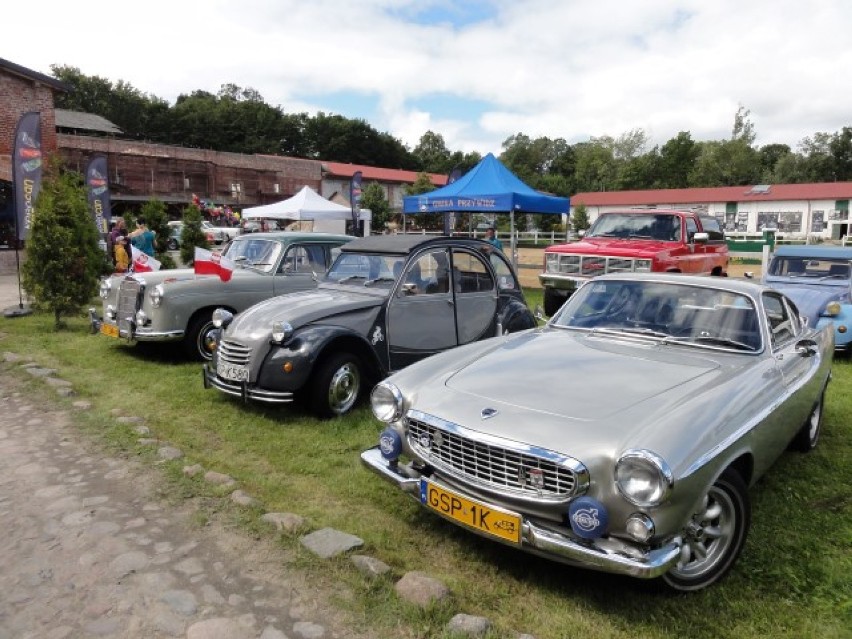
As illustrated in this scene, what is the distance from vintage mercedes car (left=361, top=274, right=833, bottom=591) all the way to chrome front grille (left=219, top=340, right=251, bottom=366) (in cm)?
222

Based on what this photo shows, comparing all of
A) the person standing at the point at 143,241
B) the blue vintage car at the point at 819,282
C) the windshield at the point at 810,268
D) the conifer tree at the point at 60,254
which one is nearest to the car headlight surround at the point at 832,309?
the blue vintage car at the point at 819,282

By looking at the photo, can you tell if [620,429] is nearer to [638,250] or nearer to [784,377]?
[784,377]

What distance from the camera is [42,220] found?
9227 millimetres

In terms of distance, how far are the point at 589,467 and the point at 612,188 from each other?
72461mm

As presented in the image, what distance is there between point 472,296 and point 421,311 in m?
0.75

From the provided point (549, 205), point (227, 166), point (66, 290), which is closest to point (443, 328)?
point (66, 290)

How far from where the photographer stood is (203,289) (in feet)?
24.9

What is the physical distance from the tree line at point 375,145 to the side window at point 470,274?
56147 mm

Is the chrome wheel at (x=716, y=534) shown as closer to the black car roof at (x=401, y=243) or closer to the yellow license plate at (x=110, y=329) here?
the black car roof at (x=401, y=243)

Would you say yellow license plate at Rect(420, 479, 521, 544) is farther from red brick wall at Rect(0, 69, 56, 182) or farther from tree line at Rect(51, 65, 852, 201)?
tree line at Rect(51, 65, 852, 201)

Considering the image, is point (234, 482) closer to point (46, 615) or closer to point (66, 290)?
point (46, 615)

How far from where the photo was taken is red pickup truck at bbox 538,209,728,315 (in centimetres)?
997

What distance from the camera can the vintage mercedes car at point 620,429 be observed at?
8.44 ft

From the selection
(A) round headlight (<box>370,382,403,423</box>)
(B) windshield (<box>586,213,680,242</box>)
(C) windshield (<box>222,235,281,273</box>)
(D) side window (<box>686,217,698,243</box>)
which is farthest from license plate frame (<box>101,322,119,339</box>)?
(D) side window (<box>686,217,698,243</box>)
